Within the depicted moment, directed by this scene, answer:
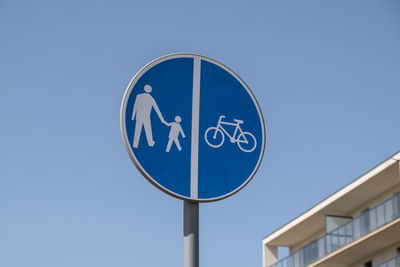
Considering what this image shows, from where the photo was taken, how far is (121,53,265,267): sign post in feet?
12.9

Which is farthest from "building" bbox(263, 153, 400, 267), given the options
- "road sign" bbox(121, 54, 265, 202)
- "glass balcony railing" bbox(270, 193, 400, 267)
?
"road sign" bbox(121, 54, 265, 202)

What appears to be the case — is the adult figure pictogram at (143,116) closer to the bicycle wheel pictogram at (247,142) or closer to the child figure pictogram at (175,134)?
the child figure pictogram at (175,134)

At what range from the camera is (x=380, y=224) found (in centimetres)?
3048

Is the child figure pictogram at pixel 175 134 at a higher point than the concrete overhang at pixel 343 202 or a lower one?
lower

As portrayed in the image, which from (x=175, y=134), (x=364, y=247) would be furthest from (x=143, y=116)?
(x=364, y=247)

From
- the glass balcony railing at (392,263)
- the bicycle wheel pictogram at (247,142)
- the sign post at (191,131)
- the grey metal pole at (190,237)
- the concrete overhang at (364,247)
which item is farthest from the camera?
the concrete overhang at (364,247)

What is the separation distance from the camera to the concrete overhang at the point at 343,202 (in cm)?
3092

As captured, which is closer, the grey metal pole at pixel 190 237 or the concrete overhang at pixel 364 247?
the grey metal pole at pixel 190 237

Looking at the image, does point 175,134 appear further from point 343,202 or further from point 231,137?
point 343,202

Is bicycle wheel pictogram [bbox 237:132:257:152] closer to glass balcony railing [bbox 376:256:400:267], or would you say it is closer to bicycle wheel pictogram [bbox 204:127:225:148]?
bicycle wheel pictogram [bbox 204:127:225:148]

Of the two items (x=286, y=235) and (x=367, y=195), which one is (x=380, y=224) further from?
(x=286, y=235)

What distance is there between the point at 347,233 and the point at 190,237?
30.4 m

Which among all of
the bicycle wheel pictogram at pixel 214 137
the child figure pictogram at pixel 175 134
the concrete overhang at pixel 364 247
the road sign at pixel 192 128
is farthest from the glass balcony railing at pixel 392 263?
the child figure pictogram at pixel 175 134

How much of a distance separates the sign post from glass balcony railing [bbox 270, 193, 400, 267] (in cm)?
2632
